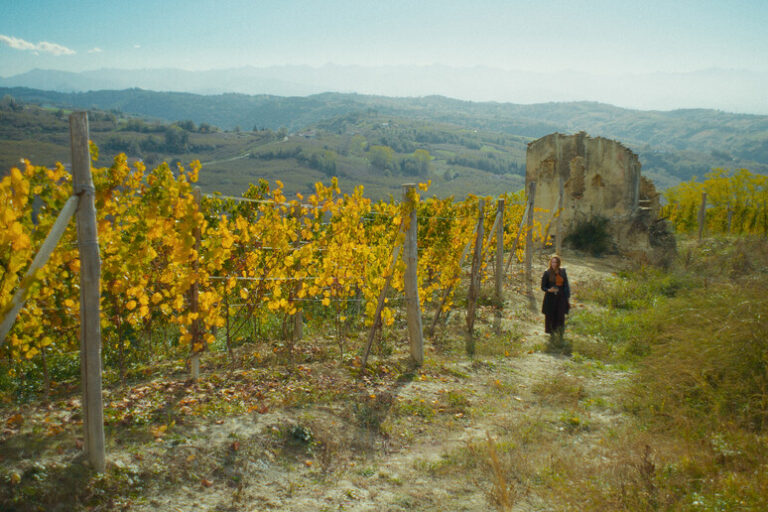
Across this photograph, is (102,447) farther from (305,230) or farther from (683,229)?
(683,229)

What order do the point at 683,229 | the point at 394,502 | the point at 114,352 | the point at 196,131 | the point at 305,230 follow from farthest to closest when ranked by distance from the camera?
the point at 196,131, the point at 683,229, the point at 305,230, the point at 114,352, the point at 394,502

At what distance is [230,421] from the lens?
13.3 ft

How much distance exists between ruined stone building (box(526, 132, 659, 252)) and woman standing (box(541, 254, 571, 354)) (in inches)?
315

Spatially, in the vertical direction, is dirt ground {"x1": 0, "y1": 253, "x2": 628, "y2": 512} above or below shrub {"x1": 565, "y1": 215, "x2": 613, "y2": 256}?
below

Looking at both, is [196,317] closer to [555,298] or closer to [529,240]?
[555,298]

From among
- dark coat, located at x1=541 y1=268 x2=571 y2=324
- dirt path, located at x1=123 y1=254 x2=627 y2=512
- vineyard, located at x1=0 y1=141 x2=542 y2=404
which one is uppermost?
vineyard, located at x1=0 y1=141 x2=542 y2=404

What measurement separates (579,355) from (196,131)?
444 ft

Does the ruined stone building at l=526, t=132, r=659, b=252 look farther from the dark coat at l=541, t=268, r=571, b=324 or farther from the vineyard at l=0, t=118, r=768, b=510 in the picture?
the vineyard at l=0, t=118, r=768, b=510

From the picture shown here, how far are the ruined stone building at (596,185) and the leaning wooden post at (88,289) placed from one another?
14.1 meters

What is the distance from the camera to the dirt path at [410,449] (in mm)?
3367

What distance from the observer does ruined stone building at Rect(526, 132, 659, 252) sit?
1559 cm

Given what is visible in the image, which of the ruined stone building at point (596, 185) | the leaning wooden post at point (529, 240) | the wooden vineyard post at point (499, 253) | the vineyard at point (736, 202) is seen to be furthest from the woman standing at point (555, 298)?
the vineyard at point (736, 202)

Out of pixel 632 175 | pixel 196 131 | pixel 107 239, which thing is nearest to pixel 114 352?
pixel 107 239

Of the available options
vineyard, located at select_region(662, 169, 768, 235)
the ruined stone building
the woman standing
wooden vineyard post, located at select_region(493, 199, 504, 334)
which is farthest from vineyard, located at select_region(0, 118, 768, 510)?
vineyard, located at select_region(662, 169, 768, 235)
